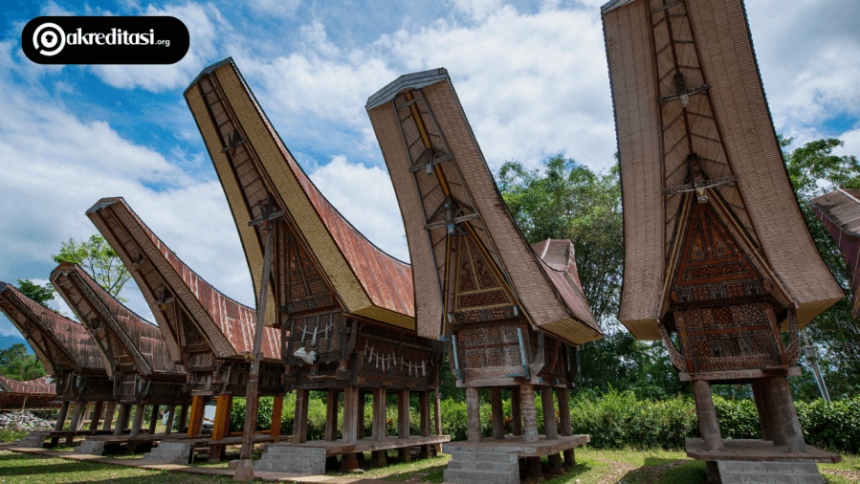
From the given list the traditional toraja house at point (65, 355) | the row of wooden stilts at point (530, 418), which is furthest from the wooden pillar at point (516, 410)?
the traditional toraja house at point (65, 355)

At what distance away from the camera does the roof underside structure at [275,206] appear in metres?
11.4

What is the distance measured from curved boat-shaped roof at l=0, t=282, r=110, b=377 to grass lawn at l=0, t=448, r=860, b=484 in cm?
660

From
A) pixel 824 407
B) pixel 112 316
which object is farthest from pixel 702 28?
pixel 112 316

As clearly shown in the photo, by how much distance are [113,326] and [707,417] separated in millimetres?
20146

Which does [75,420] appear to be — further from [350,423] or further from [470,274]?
[470,274]

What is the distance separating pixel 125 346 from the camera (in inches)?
701

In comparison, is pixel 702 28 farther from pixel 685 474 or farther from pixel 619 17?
pixel 685 474

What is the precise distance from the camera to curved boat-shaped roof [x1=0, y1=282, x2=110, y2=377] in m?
19.0

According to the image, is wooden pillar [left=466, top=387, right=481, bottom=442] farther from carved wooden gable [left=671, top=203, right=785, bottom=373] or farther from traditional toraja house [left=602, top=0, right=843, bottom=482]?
carved wooden gable [left=671, top=203, right=785, bottom=373]

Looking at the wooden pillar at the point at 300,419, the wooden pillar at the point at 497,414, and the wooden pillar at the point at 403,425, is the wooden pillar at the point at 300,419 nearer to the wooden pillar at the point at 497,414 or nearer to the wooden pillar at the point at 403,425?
the wooden pillar at the point at 403,425

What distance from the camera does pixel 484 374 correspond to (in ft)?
33.9

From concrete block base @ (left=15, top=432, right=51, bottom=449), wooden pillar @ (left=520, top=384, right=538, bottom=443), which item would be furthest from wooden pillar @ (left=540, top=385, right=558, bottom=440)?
concrete block base @ (left=15, top=432, right=51, bottom=449)

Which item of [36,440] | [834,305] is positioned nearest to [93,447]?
[36,440]

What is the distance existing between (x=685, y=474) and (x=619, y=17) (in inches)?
363
